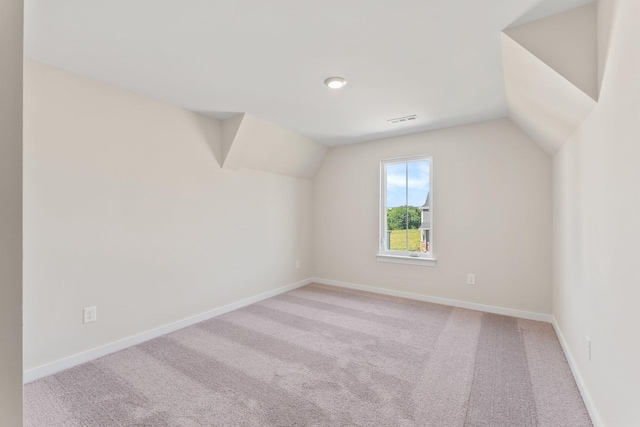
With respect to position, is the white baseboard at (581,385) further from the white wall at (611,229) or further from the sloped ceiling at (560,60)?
the sloped ceiling at (560,60)

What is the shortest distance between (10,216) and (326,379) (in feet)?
6.44

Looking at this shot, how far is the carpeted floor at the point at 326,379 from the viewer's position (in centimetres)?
161

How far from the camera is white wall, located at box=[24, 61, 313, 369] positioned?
1.99 meters

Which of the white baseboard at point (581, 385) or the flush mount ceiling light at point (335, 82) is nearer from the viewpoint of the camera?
the white baseboard at point (581, 385)

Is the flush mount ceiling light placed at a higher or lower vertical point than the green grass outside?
higher

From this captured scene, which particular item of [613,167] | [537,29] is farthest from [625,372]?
[537,29]

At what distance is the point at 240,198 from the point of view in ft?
11.6

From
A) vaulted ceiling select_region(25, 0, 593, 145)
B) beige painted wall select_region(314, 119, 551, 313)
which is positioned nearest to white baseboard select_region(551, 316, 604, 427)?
beige painted wall select_region(314, 119, 551, 313)

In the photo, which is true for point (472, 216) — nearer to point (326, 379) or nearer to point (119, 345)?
point (326, 379)

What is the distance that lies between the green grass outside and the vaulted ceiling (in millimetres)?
1731

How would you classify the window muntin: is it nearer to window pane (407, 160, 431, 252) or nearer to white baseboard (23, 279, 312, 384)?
window pane (407, 160, 431, 252)

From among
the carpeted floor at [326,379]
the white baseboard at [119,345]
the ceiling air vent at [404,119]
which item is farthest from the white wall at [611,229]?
the white baseboard at [119,345]

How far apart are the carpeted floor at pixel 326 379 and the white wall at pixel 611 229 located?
1.32 ft

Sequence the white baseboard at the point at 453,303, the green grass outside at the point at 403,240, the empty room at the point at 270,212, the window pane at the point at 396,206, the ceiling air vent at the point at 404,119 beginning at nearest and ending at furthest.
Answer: the empty room at the point at 270,212 → the white baseboard at the point at 453,303 → the ceiling air vent at the point at 404,119 → the green grass outside at the point at 403,240 → the window pane at the point at 396,206
